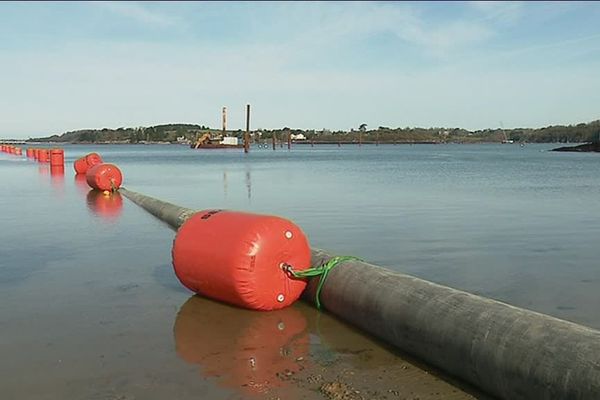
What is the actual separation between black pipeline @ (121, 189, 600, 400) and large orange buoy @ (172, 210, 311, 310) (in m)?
0.52

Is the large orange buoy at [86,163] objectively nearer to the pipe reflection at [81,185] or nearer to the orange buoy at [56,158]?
the pipe reflection at [81,185]

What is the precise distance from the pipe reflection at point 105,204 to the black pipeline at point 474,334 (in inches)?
427

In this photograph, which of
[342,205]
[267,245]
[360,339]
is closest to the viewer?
[360,339]

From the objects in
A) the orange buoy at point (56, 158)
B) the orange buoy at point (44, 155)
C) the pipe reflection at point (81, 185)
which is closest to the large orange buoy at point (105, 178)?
the pipe reflection at point (81, 185)

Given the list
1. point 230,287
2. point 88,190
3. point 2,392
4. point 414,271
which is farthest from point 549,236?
point 88,190

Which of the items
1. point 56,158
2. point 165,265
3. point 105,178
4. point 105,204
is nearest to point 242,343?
point 165,265

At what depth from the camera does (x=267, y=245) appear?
6.84 metres

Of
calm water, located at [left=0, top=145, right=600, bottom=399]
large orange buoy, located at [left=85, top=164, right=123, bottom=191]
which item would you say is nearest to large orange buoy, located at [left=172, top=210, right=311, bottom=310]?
calm water, located at [left=0, top=145, right=600, bottom=399]

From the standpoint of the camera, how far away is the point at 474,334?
4.99 m

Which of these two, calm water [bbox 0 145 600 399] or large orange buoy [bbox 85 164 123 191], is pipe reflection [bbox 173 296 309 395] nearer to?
calm water [bbox 0 145 600 399]

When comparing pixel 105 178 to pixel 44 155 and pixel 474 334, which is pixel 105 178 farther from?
pixel 44 155

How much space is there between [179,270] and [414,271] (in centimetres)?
353

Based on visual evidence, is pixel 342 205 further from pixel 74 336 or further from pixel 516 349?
pixel 516 349

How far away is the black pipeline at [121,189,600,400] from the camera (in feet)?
13.9
